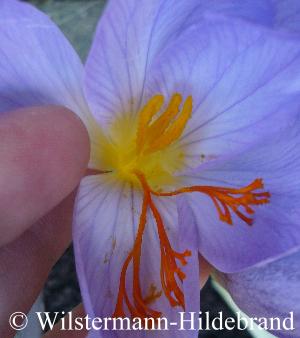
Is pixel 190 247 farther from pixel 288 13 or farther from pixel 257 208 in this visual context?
pixel 288 13

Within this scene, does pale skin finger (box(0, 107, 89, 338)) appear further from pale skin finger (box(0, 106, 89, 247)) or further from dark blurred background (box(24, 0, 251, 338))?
dark blurred background (box(24, 0, 251, 338))

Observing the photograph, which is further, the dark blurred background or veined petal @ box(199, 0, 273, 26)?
the dark blurred background

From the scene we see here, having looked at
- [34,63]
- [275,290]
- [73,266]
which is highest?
[34,63]

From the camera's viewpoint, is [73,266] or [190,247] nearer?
[190,247]

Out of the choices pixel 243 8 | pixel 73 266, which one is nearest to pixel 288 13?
pixel 243 8

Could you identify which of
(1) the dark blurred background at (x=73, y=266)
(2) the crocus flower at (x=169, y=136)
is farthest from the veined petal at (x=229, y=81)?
(1) the dark blurred background at (x=73, y=266)

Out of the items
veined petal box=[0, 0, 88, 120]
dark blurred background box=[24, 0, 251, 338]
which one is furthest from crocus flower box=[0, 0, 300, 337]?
dark blurred background box=[24, 0, 251, 338]

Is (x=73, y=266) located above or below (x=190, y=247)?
below
